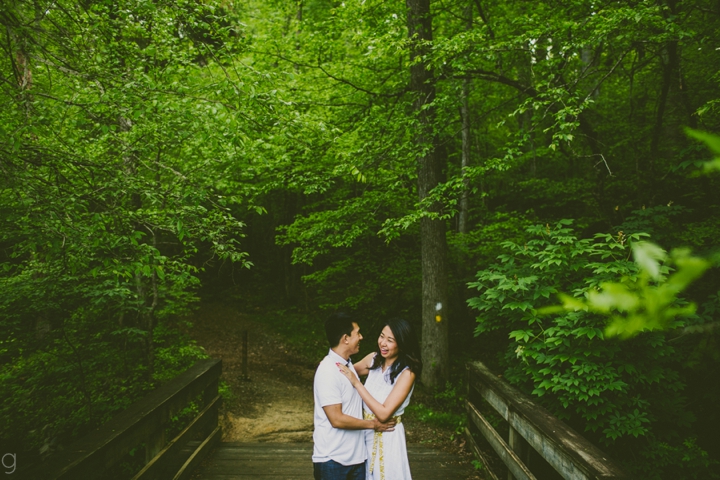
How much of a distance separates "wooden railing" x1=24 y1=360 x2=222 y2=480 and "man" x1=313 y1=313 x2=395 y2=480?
1.35 meters

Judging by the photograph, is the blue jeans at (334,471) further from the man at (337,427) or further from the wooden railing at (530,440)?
the wooden railing at (530,440)

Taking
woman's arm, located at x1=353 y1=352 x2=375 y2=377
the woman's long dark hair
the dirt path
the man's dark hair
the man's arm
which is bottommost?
the dirt path

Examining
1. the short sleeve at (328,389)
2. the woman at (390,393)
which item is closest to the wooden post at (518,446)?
the woman at (390,393)

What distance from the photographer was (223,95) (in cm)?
458

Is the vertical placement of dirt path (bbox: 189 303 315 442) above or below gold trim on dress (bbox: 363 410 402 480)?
below

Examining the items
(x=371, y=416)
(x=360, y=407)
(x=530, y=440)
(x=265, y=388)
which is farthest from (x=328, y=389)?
(x=265, y=388)

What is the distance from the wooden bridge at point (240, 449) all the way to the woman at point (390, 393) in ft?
3.32

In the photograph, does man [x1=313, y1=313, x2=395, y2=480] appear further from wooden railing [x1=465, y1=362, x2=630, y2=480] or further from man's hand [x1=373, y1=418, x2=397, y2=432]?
wooden railing [x1=465, y1=362, x2=630, y2=480]

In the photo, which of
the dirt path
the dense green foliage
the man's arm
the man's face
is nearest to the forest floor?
the dirt path

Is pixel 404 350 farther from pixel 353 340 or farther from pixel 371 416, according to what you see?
pixel 371 416

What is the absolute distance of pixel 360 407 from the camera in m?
2.93

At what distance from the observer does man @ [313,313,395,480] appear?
8.91 feet

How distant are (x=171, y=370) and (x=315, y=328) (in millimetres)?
7369

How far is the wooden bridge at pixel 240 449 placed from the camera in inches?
99.9
